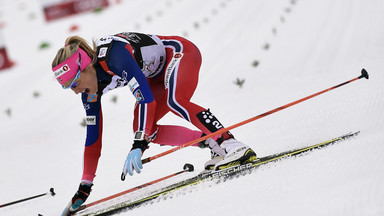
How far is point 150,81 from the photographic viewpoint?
3.39 m

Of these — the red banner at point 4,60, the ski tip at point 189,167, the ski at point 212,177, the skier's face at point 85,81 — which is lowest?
the ski at point 212,177

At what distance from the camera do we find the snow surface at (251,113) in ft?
7.74

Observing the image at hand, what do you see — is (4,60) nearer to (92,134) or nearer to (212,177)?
(92,134)

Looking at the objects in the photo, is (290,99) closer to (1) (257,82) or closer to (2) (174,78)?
(1) (257,82)

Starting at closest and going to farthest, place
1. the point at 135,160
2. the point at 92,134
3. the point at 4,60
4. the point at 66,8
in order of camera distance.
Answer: the point at 135,160 → the point at 92,134 → the point at 4,60 → the point at 66,8

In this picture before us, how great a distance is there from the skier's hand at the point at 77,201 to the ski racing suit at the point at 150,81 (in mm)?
60

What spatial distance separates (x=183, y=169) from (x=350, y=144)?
1.25 m

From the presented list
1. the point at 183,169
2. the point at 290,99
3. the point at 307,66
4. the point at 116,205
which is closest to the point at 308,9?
the point at 307,66

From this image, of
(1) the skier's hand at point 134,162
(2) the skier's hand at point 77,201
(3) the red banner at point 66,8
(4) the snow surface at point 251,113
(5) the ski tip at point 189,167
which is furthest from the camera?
(3) the red banner at point 66,8

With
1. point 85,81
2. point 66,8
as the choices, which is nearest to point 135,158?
point 85,81

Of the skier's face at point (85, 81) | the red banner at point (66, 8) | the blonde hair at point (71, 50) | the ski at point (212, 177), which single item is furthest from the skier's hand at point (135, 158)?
the red banner at point (66, 8)

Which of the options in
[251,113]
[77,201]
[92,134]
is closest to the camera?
[77,201]

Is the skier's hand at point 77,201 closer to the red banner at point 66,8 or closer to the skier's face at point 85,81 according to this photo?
the skier's face at point 85,81

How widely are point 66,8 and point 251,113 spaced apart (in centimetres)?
962
